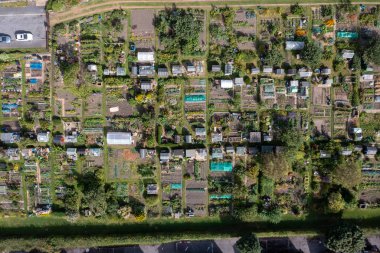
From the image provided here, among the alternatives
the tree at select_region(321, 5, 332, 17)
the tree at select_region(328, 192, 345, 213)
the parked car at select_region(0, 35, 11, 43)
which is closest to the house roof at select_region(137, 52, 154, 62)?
the parked car at select_region(0, 35, 11, 43)

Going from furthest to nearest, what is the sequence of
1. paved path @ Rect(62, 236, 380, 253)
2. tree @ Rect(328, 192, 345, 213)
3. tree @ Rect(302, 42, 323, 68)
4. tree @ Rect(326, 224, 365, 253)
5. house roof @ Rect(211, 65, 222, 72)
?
paved path @ Rect(62, 236, 380, 253) < house roof @ Rect(211, 65, 222, 72) < tree @ Rect(328, 192, 345, 213) < tree @ Rect(302, 42, 323, 68) < tree @ Rect(326, 224, 365, 253)

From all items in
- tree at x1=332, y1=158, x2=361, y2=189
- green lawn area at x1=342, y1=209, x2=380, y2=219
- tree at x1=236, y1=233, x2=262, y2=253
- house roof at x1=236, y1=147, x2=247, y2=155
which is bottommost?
tree at x1=236, y1=233, x2=262, y2=253

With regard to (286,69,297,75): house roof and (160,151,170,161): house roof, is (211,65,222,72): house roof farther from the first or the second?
(160,151,170,161): house roof

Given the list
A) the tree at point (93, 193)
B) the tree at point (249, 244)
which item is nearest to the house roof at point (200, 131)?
the tree at point (93, 193)

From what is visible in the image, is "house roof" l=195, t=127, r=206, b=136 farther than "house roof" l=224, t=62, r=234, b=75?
Yes

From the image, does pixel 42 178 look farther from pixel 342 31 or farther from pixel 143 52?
pixel 342 31

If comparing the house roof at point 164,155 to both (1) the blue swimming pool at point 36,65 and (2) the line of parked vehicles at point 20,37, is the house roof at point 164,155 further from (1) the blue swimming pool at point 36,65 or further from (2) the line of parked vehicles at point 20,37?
(2) the line of parked vehicles at point 20,37
